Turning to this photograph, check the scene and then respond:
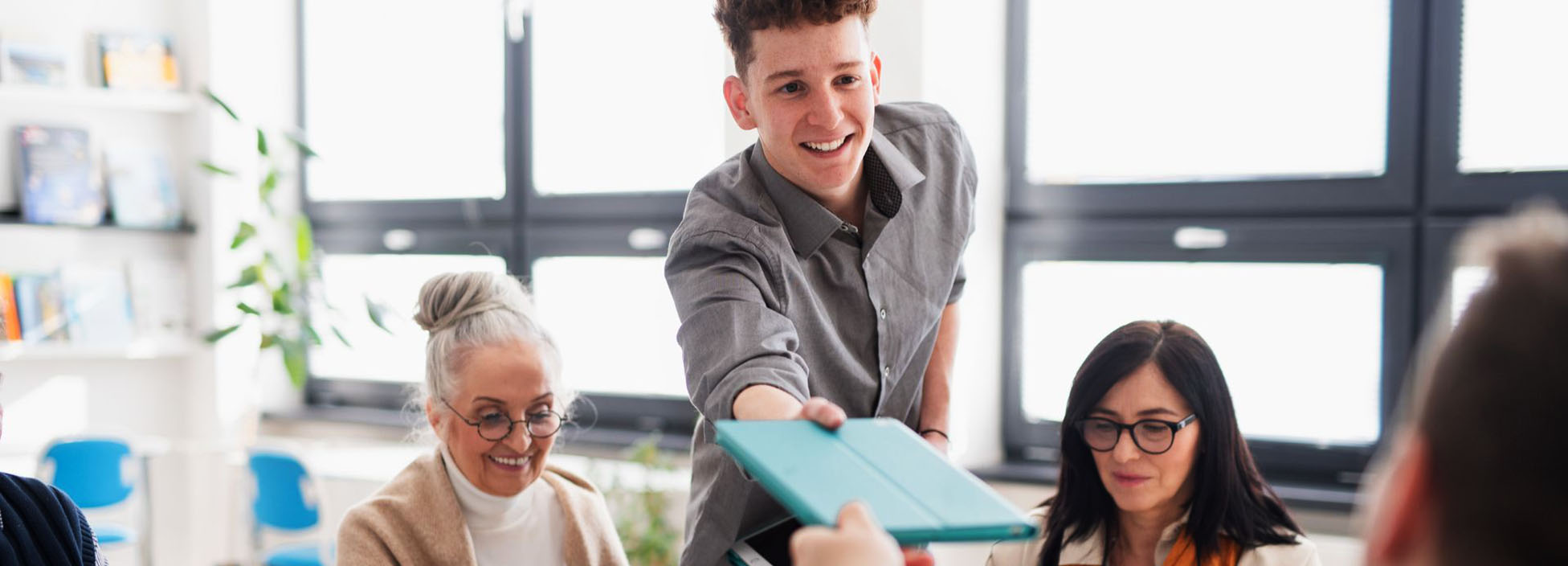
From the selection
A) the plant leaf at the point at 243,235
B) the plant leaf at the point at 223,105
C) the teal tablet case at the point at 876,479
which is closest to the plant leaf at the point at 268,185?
the plant leaf at the point at 243,235

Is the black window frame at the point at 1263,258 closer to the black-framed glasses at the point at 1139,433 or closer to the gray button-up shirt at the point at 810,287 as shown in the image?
the black-framed glasses at the point at 1139,433

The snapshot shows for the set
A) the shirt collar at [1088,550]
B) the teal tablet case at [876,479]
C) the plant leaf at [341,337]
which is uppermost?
the teal tablet case at [876,479]

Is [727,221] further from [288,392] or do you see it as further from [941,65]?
[288,392]

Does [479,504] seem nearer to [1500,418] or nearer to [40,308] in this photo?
[1500,418]

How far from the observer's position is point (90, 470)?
3.79 metres

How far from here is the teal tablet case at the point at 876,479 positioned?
0.87 m

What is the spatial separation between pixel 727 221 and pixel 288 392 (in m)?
3.93

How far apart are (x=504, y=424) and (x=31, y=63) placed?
330 centimetres

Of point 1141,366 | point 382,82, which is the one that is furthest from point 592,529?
point 382,82

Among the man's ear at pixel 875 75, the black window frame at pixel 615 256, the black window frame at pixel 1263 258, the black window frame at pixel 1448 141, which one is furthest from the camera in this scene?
the black window frame at pixel 615 256

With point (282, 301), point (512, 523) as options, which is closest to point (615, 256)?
point (282, 301)

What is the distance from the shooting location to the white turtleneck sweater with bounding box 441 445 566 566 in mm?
1901

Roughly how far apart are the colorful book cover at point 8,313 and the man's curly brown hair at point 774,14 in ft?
11.7

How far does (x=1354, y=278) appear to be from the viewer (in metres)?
2.94
